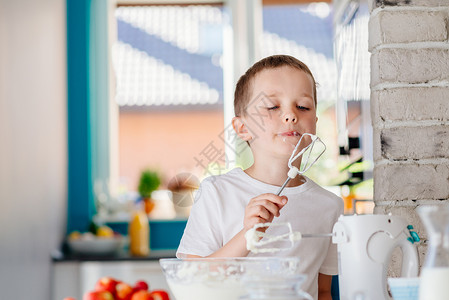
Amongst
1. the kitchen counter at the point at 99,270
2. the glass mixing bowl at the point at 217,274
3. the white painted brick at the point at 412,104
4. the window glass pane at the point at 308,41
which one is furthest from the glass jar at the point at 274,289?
the window glass pane at the point at 308,41

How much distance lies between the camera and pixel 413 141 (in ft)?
4.27

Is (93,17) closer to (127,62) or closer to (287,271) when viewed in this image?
(127,62)

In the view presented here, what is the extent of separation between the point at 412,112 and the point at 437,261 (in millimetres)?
605

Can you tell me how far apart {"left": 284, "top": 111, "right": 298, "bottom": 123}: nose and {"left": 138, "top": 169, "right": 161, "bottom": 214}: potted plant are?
2.57 meters

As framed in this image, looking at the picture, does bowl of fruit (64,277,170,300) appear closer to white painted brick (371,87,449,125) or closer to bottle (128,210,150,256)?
white painted brick (371,87,449,125)

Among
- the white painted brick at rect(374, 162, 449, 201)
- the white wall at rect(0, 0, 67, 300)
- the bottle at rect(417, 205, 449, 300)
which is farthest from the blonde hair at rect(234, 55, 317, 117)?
the white wall at rect(0, 0, 67, 300)

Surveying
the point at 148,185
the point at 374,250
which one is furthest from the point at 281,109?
the point at 148,185

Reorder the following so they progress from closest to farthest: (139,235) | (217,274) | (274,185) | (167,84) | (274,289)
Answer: (274,289)
(217,274)
(274,185)
(139,235)
(167,84)

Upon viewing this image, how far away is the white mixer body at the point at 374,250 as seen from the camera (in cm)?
95

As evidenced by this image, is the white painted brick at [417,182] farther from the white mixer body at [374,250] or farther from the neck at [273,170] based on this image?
the white mixer body at [374,250]

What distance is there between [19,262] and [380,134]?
5.93 ft

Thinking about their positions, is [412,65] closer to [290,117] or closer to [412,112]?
[412,112]

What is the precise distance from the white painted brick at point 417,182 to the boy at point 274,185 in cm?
15

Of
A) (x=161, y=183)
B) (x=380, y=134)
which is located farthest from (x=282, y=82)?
(x=161, y=183)
